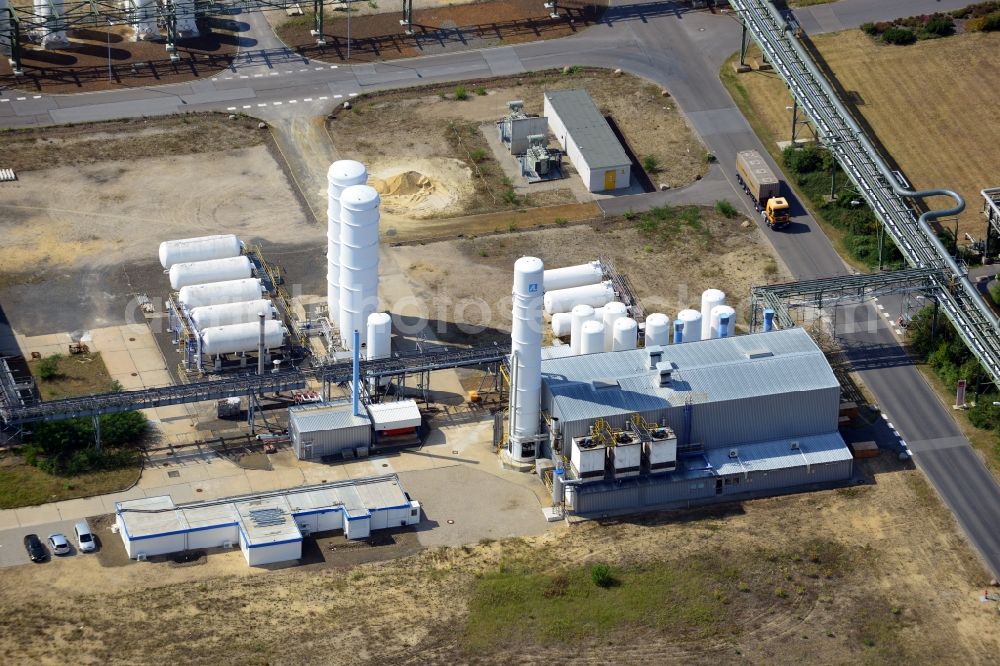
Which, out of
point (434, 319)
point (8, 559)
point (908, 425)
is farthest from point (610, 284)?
point (8, 559)

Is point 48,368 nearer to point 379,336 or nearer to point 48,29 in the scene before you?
point 379,336

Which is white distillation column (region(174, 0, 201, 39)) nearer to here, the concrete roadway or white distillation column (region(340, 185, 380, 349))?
the concrete roadway

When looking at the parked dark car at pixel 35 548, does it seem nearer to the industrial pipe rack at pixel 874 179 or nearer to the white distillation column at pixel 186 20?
the industrial pipe rack at pixel 874 179

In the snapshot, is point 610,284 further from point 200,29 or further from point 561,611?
point 200,29

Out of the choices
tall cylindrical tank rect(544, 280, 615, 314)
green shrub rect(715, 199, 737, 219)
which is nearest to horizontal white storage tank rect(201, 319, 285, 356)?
tall cylindrical tank rect(544, 280, 615, 314)

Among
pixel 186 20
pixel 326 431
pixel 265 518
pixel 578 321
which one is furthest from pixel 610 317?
pixel 186 20

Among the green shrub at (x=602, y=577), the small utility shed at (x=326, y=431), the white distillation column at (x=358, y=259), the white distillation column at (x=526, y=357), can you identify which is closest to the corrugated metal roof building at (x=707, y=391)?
the white distillation column at (x=526, y=357)
